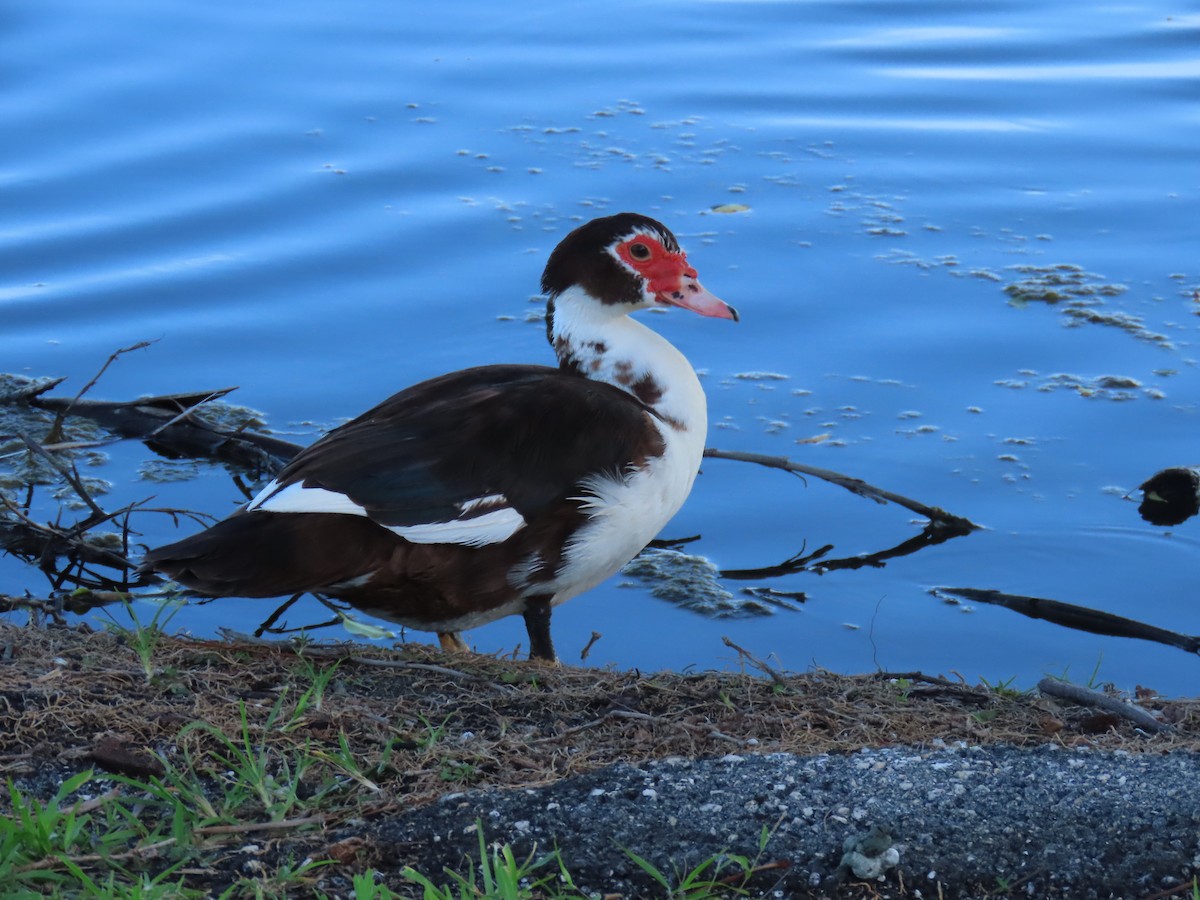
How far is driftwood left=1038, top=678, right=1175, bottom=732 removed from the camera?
3915 millimetres

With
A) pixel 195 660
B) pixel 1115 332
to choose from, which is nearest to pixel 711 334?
pixel 1115 332

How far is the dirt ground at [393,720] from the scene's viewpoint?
124 inches

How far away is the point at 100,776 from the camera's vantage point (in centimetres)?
319

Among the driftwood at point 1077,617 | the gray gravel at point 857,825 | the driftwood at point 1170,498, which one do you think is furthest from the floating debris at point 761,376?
the gray gravel at point 857,825

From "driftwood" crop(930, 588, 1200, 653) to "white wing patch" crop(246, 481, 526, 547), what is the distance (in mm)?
1902

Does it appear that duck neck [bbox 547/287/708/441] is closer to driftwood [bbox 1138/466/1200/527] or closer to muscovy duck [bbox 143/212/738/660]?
muscovy duck [bbox 143/212/738/660]

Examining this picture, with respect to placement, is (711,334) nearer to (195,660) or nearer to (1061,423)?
(1061,423)

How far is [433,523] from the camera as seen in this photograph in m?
4.27

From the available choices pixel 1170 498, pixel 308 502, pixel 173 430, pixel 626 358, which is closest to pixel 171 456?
pixel 173 430

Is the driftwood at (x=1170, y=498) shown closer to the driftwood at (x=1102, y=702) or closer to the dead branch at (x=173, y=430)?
the driftwood at (x=1102, y=702)

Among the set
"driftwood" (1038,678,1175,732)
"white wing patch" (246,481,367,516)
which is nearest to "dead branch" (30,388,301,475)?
"white wing patch" (246,481,367,516)

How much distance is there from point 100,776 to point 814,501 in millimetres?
3431

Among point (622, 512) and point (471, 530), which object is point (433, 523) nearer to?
point (471, 530)

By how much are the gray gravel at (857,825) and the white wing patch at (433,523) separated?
1180mm
